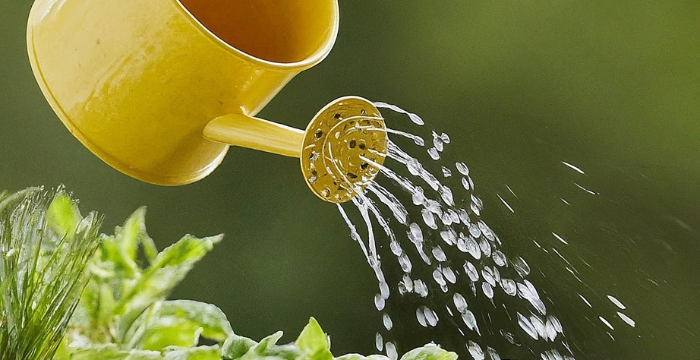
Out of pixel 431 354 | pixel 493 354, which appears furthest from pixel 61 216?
pixel 493 354

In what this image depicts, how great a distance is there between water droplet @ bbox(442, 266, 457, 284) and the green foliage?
1.60ft

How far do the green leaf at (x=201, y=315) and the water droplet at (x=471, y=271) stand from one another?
0.36m

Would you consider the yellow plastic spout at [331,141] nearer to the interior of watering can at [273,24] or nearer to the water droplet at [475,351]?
the interior of watering can at [273,24]

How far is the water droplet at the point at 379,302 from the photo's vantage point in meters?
0.85

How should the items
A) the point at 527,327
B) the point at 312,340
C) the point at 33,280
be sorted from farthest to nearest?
the point at 527,327
the point at 312,340
the point at 33,280

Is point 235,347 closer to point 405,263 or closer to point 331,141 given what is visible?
point 331,141

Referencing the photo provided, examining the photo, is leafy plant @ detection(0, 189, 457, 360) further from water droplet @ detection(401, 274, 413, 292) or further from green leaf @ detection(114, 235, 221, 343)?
water droplet @ detection(401, 274, 413, 292)

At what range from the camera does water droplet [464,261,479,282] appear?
794mm

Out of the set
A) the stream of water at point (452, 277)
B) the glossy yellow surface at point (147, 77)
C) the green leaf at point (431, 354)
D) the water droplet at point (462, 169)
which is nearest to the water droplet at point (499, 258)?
the stream of water at point (452, 277)

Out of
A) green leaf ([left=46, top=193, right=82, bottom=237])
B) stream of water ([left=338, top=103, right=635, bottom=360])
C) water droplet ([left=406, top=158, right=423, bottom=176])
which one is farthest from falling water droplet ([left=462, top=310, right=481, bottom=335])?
green leaf ([left=46, top=193, right=82, bottom=237])

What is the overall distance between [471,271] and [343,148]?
420 millimetres

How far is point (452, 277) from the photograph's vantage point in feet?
2.67

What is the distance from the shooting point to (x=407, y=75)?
34.5 inches

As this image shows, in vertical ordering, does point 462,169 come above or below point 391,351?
above
